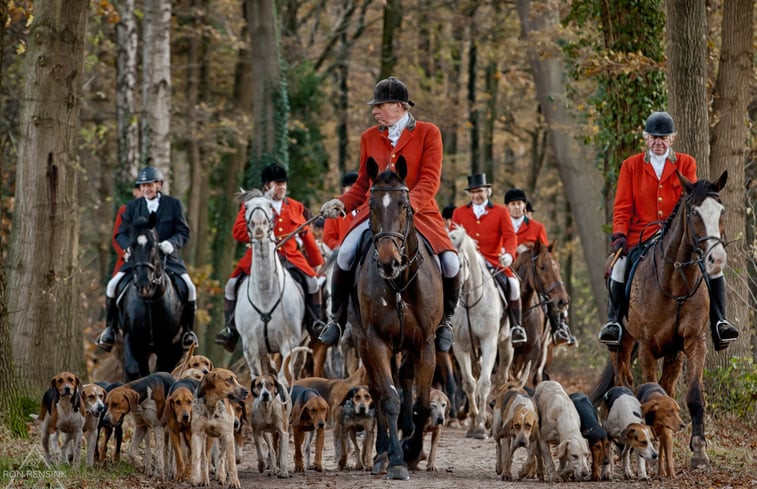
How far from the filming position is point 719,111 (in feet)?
55.9

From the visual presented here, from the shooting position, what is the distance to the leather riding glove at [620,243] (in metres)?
13.0

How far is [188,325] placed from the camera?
49.1 feet

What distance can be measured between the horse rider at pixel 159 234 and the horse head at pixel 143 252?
3.00 feet

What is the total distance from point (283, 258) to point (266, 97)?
9.43 metres

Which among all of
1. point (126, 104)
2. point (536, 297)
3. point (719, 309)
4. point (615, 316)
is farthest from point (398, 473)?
point (126, 104)

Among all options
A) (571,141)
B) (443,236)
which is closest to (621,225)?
(443,236)

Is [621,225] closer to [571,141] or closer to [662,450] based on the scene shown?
[662,450]

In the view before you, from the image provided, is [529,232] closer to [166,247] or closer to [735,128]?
[735,128]

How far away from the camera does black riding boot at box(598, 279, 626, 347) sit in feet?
43.0

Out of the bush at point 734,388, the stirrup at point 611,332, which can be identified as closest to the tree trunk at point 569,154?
the bush at point 734,388

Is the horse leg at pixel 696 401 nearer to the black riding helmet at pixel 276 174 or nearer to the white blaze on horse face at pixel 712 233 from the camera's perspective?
the white blaze on horse face at pixel 712 233

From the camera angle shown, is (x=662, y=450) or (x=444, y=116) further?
(x=444, y=116)

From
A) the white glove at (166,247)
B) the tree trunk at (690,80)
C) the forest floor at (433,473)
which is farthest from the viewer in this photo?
the tree trunk at (690,80)

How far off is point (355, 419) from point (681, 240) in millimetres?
3399
